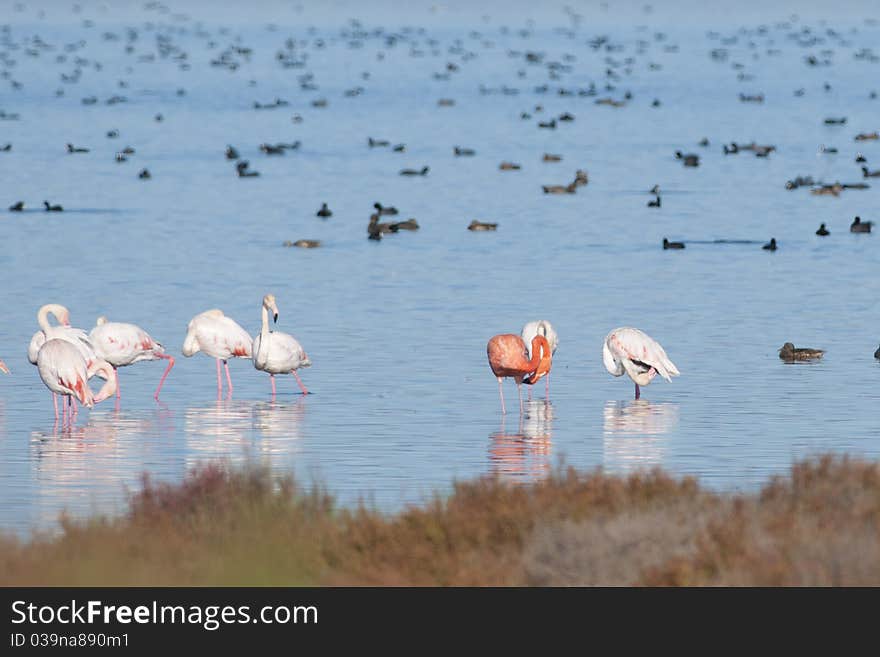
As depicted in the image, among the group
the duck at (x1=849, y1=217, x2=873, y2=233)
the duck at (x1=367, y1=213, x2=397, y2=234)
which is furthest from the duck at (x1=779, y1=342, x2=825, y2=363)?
the duck at (x1=849, y1=217, x2=873, y2=233)

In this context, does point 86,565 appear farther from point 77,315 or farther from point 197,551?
point 77,315

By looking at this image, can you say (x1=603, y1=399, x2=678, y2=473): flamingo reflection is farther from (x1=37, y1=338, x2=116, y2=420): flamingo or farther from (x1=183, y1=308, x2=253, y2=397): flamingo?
(x1=37, y1=338, x2=116, y2=420): flamingo

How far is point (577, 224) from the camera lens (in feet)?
186

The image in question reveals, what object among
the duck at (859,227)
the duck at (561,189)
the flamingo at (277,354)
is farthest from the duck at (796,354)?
the duck at (561,189)

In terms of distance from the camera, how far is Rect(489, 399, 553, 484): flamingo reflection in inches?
776

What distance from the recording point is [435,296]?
39.1 m

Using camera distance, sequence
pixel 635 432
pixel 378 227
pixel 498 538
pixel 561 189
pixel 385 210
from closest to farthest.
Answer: pixel 498 538 → pixel 635 432 → pixel 378 227 → pixel 385 210 → pixel 561 189

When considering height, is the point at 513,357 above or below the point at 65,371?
above

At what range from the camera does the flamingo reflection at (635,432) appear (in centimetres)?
2061

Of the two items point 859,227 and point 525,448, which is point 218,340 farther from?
point 859,227

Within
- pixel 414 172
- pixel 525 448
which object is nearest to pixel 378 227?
pixel 414 172

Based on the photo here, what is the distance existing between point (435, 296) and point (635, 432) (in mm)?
16600

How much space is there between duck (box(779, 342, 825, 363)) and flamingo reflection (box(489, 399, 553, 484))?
5.51 m
